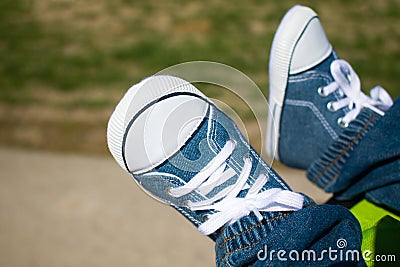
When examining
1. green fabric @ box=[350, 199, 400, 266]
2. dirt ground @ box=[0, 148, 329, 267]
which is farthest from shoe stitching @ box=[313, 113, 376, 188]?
dirt ground @ box=[0, 148, 329, 267]

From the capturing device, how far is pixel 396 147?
3.25ft

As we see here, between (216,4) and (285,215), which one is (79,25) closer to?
(216,4)

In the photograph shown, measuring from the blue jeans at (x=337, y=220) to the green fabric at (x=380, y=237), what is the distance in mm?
49

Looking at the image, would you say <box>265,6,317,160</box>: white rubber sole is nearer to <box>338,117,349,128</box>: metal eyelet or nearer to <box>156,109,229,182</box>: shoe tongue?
<box>338,117,349,128</box>: metal eyelet

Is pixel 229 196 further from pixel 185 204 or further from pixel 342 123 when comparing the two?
pixel 342 123

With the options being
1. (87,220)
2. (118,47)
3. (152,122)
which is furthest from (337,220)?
(118,47)

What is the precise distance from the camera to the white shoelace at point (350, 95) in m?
1.10

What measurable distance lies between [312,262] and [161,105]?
31 centimetres

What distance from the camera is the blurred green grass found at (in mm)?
2322

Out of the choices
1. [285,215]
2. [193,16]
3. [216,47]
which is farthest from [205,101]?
[193,16]

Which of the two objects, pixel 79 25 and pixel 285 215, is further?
pixel 79 25

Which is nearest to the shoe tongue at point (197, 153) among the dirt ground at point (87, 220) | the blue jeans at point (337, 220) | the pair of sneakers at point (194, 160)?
the pair of sneakers at point (194, 160)

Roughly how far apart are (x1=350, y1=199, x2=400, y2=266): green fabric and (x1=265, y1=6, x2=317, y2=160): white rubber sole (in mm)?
249

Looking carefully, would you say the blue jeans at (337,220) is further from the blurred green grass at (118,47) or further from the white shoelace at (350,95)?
the blurred green grass at (118,47)
